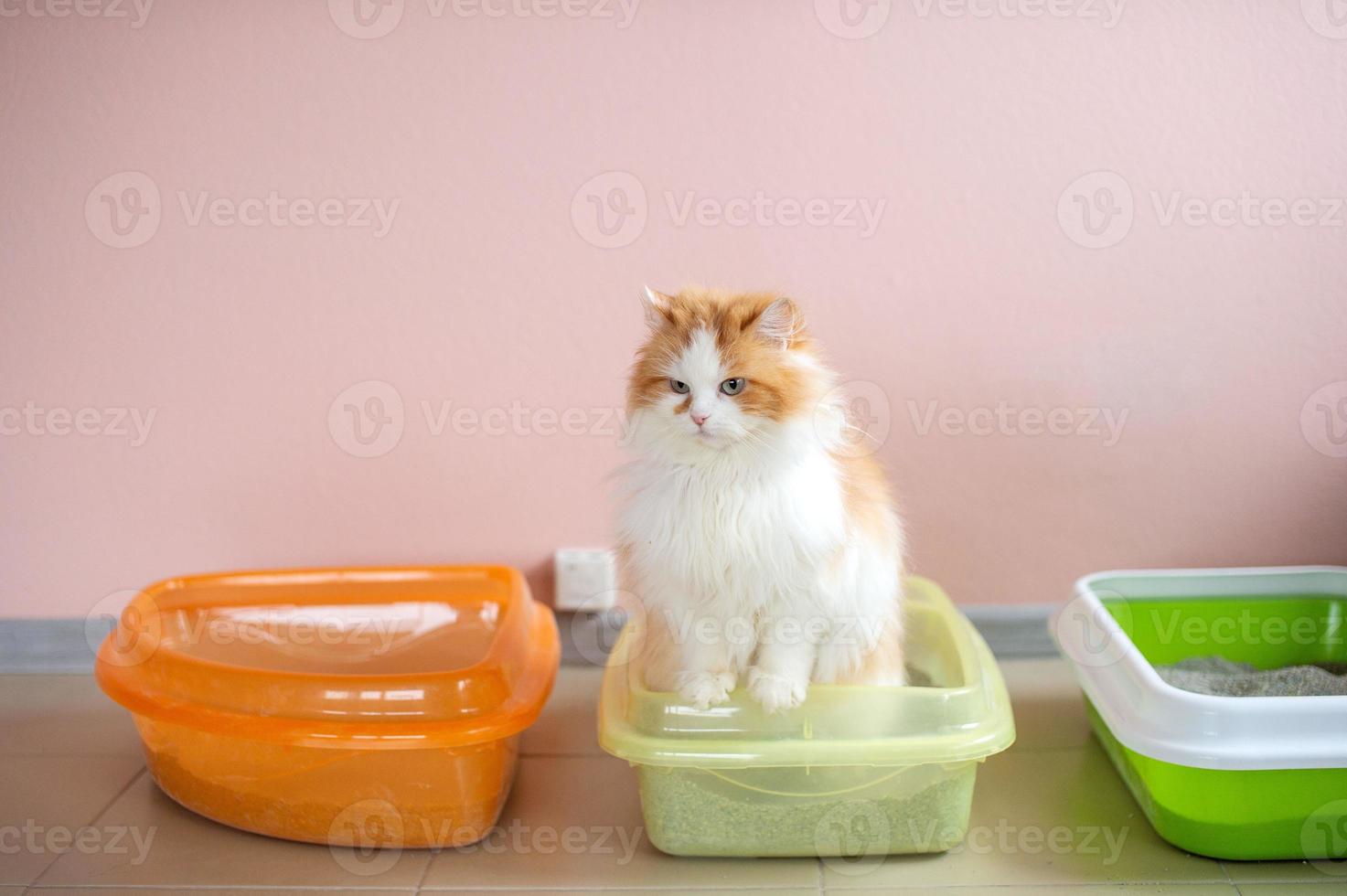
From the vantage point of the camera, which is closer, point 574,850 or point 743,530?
point 743,530

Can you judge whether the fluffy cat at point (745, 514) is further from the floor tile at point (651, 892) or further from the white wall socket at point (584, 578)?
the white wall socket at point (584, 578)

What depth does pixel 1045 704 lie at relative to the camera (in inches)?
77.7

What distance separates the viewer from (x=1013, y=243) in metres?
1.97

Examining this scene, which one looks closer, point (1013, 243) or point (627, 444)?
point (627, 444)

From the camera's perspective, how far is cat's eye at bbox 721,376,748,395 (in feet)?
4.49

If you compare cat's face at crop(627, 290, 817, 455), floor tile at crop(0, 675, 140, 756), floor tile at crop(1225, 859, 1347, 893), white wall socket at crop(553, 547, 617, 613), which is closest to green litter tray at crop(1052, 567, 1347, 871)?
floor tile at crop(1225, 859, 1347, 893)

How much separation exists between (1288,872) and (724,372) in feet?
3.29

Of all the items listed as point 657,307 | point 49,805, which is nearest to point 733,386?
point 657,307

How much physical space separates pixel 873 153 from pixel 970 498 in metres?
0.65

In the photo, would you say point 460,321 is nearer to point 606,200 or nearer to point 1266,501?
point 606,200

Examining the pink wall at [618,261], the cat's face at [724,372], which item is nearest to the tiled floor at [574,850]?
the pink wall at [618,261]

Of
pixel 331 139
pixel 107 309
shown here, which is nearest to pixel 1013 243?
pixel 331 139

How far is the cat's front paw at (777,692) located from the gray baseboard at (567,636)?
2.35ft

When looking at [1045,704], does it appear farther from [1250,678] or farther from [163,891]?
[163,891]
